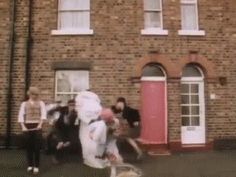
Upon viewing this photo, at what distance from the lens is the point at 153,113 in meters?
16.6

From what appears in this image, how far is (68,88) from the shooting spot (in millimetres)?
16516

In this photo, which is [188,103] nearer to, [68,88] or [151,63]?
[151,63]

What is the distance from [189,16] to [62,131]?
653 cm

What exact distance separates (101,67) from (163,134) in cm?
307

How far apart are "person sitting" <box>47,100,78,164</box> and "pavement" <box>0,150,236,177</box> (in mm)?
351

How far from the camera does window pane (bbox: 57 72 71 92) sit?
16484mm

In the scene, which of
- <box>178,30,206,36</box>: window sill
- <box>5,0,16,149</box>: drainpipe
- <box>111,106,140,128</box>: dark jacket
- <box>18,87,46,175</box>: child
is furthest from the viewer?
<box>178,30,206,36</box>: window sill

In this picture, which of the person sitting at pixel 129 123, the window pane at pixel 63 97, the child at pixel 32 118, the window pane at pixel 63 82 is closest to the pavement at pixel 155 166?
the person sitting at pixel 129 123

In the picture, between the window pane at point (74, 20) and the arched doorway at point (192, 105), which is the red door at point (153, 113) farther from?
the window pane at point (74, 20)

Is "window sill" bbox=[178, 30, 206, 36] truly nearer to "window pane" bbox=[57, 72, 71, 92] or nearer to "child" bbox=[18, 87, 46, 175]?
"window pane" bbox=[57, 72, 71, 92]

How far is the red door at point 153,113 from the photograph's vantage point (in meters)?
16.5

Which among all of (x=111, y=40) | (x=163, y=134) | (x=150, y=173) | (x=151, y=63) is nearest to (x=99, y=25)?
(x=111, y=40)

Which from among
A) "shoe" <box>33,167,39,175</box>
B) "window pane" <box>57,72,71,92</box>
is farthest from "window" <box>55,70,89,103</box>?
"shoe" <box>33,167,39,175</box>

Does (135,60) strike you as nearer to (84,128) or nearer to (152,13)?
(152,13)
